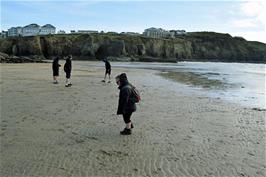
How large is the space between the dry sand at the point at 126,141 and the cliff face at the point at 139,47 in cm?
8459

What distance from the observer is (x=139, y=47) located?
11969 cm

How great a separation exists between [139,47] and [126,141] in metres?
113

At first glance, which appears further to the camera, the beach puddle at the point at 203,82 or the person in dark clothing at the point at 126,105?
the beach puddle at the point at 203,82

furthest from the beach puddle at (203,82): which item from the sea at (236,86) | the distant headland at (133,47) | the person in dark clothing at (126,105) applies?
the distant headland at (133,47)

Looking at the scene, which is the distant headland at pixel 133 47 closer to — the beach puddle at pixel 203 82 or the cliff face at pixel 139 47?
the cliff face at pixel 139 47

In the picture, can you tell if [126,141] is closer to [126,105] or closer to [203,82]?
[126,105]

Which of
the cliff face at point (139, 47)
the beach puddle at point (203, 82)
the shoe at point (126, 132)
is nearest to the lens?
the shoe at point (126, 132)

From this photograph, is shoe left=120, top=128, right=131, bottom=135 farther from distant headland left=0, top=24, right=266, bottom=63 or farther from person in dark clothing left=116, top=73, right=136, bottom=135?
distant headland left=0, top=24, right=266, bottom=63

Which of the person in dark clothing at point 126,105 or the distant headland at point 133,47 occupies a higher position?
the distant headland at point 133,47

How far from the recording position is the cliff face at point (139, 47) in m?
102

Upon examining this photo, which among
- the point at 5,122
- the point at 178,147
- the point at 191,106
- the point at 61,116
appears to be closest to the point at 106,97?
the point at 191,106

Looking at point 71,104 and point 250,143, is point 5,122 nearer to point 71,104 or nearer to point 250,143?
point 71,104

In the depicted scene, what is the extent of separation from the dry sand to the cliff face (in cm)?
8459

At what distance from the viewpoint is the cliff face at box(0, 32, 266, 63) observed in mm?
102125
